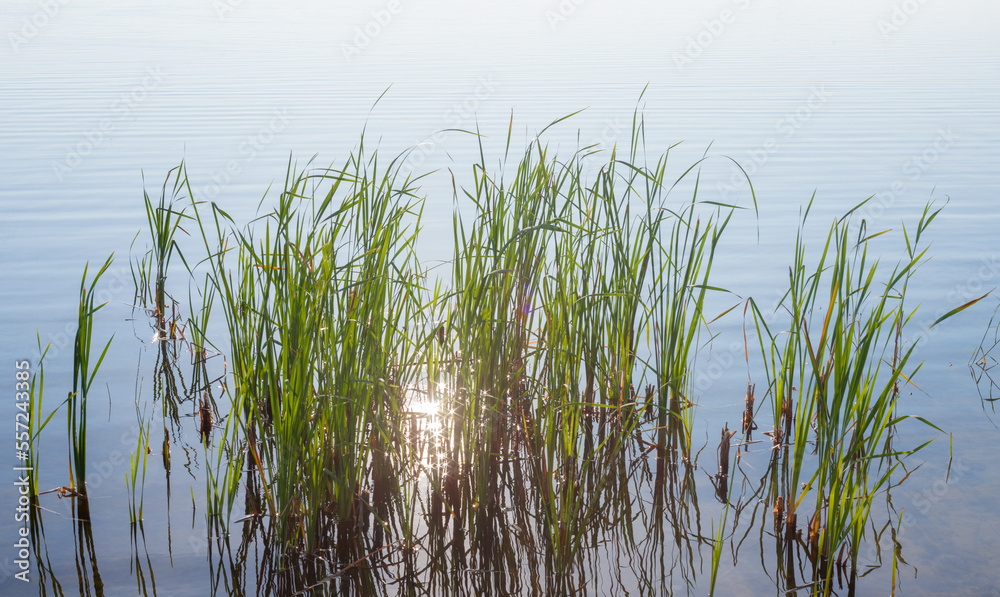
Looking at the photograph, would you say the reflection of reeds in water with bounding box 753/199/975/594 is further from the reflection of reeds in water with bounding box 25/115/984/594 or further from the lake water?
the lake water

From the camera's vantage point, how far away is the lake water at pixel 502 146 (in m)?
3.30

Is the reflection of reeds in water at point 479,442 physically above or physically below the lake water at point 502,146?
below

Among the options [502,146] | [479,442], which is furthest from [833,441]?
[502,146]

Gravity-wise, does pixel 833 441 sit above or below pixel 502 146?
below

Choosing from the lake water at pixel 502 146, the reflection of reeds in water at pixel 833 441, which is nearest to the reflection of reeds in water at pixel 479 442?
the reflection of reeds in water at pixel 833 441

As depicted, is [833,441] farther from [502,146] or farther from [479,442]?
[502,146]

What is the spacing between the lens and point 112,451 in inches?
143

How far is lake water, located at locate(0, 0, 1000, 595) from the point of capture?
10.8 ft

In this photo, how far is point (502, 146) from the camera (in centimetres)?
1007

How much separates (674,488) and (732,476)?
0.74 ft

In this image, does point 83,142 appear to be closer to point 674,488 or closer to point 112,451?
point 112,451

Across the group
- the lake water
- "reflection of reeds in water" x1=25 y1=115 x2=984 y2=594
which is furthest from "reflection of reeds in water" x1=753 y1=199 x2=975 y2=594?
the lake water

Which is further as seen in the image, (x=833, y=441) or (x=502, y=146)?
(x=502, y=146)

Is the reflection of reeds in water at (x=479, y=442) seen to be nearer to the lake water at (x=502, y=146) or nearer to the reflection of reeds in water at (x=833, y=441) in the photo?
the reflection of reeds in water at (x=833, y=441)
